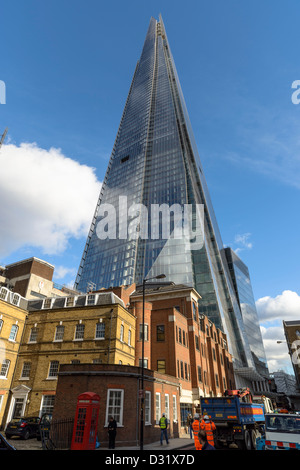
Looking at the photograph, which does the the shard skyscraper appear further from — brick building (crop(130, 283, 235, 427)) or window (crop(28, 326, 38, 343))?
window (crop(28, 326, 38, 343))

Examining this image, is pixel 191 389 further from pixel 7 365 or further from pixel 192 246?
Answer: pixel 192 246

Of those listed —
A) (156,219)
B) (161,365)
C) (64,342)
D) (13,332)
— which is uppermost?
(156,219)

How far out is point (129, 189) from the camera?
123812 millimetres

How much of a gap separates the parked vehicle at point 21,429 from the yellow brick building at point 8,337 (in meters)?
8.10

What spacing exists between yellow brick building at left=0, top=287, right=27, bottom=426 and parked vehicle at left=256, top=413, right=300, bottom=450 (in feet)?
83.5

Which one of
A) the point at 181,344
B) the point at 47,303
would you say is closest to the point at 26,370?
the point at 47,303

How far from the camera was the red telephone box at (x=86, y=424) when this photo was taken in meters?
16.5

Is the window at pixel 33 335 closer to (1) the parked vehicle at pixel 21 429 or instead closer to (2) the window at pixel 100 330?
(2) the window at pixel 100 330

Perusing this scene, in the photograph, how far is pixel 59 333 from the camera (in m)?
32.2

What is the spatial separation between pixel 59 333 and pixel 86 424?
662 inches

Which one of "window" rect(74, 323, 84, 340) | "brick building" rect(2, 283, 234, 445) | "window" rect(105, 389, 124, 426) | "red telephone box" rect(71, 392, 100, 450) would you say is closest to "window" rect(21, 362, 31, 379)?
"brick building" rect(2, 283, 234, 445)

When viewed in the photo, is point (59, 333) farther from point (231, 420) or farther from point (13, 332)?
point (231, 420)

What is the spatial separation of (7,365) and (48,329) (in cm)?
530
